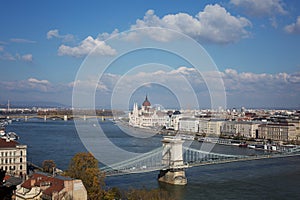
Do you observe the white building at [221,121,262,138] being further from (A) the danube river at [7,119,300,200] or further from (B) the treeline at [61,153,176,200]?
(B) the treeline at [61,153,176,200]

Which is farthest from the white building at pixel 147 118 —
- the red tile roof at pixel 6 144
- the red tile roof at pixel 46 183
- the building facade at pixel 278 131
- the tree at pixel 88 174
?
the red tile roof at pixel 46 183

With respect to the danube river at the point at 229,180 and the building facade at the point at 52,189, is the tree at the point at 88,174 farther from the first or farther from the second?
the danube river at the point at 229,180

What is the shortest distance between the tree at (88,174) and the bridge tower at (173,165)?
2.11 m

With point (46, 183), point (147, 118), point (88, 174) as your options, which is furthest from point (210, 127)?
point (46, 183)

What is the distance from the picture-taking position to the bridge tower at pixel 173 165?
24.8ft

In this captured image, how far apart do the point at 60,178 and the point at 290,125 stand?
14884 millimetres

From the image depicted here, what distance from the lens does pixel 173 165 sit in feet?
25.1

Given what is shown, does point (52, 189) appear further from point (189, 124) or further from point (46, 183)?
point (189, 124)

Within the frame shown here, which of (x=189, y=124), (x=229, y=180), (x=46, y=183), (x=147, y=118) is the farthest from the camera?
(x=147, y=118)

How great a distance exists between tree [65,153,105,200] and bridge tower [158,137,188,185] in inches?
82.9

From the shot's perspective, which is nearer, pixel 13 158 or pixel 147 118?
pixel 13 158

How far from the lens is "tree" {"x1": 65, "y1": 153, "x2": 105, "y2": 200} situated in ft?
16.9

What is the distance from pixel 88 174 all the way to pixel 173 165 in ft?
8.55

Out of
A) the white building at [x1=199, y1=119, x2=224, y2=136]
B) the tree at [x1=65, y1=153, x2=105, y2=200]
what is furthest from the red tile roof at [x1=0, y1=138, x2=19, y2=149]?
the white building at [x1=199, y1=119, x2=224, y2=136]
